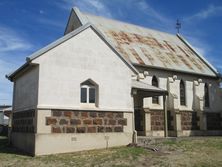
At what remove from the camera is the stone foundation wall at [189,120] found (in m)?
25.6

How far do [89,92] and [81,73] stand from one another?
1.10 m

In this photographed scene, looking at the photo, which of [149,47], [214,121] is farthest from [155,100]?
[214,121]

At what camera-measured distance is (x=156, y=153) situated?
46.0 ft

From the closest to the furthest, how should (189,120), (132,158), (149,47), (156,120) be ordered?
(132,158) < (156,120) < (189,120) < (149,47)

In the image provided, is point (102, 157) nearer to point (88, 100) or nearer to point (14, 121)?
point (88, 100)

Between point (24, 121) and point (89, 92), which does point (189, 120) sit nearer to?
point (89, 92)

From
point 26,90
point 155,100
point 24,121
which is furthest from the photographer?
point 155,100

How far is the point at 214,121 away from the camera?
1105 inches

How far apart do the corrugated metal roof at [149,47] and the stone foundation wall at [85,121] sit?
7097 mm

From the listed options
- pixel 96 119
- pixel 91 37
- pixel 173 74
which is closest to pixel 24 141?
pixel 96 119

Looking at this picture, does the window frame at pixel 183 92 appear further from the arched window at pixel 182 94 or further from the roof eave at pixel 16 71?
the roof eave at pixel 16 71

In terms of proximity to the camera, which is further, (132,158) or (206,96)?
(206,96)

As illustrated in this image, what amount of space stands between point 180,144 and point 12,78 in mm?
10893

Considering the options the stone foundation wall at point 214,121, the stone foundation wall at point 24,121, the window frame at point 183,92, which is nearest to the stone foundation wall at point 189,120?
the window frame at point 183,92
